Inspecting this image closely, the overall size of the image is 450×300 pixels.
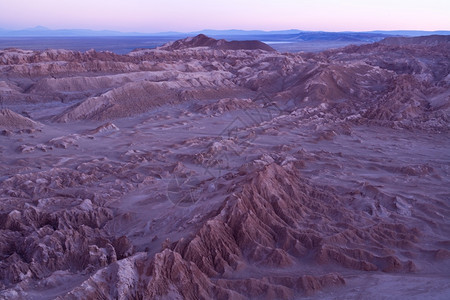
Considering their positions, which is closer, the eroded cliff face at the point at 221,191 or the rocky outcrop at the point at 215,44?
the eroded cliff face at the point at 221,191

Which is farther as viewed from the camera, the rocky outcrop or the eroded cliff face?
the rocky outcrop

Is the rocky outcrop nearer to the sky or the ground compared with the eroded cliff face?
nearer to the sky

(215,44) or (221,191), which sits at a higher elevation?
(215,44)

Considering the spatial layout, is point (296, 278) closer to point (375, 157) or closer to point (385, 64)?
point (375, 157)

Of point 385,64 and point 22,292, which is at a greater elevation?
point 385,64

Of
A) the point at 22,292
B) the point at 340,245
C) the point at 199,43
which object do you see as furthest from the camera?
the point at 199,43

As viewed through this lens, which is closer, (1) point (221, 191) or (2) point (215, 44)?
(1) point (221, 191)

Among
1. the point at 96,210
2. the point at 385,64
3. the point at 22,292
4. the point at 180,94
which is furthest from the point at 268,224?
the point at 385,64

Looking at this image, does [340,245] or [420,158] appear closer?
[340,245]
